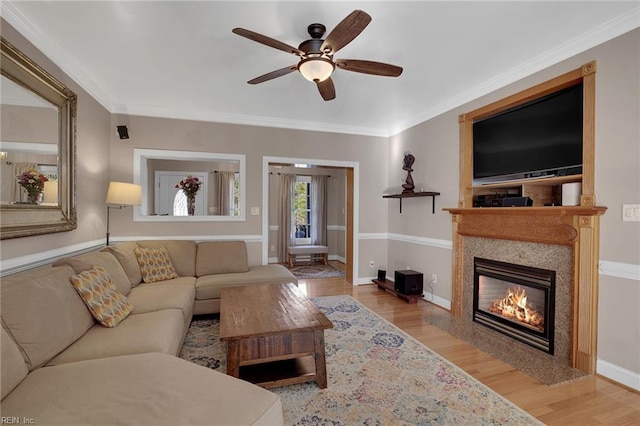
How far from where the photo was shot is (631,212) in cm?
213

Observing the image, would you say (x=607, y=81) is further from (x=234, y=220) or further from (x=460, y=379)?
(x=234, y=220)

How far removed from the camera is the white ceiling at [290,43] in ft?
6.73

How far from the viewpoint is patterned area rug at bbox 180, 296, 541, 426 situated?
5.98ft

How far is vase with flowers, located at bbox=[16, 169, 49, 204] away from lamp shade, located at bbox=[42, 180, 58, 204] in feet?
0.16

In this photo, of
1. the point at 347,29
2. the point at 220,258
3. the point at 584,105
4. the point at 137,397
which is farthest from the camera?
the point at 220,258

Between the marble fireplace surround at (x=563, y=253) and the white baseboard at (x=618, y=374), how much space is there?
0.05m

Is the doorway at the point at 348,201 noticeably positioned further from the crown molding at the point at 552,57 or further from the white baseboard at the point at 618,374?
the white baseboard at the point at 618,374

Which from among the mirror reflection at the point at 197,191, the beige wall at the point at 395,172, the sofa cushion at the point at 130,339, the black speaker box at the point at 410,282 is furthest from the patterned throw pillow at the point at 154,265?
the black speaker box at the point at 410,282

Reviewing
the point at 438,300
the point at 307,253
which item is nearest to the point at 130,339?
the point at 438,300

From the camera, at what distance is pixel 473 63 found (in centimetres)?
283

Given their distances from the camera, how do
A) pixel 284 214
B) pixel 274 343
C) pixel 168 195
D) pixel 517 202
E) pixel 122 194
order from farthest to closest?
pixel 284 214 < pixel 168 195 < pixel 122 194 < pixel 517 202 < pixel 274 343

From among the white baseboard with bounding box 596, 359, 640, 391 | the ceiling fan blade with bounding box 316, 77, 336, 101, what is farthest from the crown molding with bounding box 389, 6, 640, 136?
the white baseboard with bounding box 596, 359, 640, 391

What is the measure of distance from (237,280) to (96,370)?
207 cm

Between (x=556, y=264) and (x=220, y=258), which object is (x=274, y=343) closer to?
(x=220, y=258)
